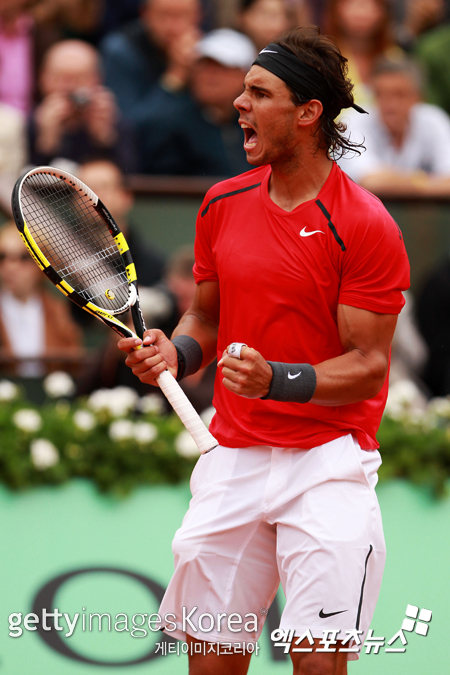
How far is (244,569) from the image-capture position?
273 cm

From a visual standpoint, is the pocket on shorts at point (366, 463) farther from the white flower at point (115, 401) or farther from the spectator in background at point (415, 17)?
the spectator in background at point (415, 17)

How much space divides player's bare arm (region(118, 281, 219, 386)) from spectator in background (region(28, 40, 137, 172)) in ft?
10.4

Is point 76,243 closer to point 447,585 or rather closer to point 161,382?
point 161,382

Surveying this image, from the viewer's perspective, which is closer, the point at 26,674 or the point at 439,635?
the point at 26,674

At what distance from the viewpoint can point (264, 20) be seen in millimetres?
6762

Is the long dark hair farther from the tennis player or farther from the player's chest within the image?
the player's chest

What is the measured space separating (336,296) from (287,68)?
0.65 m

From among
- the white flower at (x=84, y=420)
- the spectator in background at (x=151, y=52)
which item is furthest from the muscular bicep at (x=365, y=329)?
the spectator in background at (x=151, y=52)

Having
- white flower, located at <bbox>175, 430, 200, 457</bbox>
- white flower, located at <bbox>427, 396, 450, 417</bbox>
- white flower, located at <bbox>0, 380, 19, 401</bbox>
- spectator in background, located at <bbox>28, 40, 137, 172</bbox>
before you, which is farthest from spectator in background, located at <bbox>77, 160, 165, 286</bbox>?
white flower, located at <bbox>427, 396, 450, 417</bbox>

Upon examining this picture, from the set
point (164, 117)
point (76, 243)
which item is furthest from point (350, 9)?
point (76, 243)

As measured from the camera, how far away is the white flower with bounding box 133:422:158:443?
4598 mm

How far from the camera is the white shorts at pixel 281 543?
8.31 ft

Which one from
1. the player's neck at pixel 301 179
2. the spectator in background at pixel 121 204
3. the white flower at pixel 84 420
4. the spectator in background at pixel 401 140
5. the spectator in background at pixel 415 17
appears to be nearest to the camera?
the player's neck at pixel 301 179

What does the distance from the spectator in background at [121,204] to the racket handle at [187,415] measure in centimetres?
308
